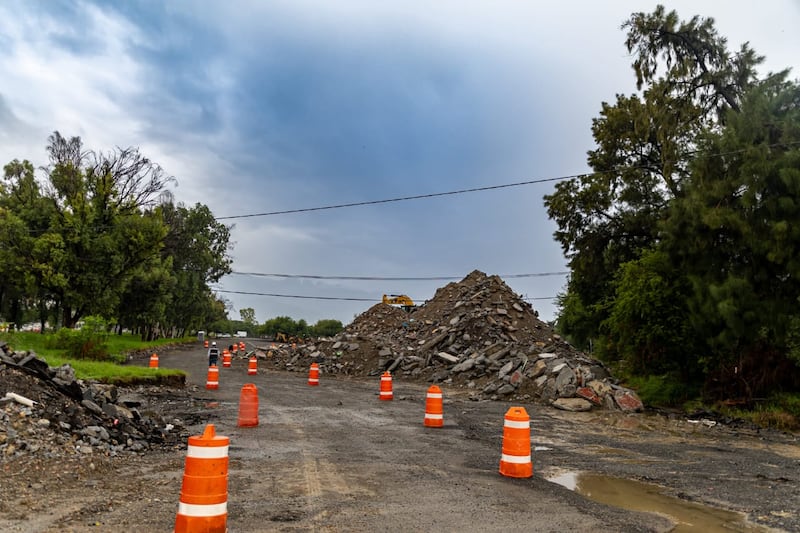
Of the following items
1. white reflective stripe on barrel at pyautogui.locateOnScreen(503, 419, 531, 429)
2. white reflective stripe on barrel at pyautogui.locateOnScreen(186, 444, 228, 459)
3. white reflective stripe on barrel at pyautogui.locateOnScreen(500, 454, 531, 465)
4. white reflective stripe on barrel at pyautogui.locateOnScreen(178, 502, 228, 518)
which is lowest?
white reflective stripe on barrel at pyautogui.locateOnScreen(500, 454, 531, 465)

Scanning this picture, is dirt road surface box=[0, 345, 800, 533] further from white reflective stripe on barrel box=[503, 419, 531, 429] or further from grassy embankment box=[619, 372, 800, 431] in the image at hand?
grassy embankment box=[619, 372, 800, 431]

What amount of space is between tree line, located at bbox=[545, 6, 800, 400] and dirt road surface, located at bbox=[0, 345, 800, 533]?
14.7ft

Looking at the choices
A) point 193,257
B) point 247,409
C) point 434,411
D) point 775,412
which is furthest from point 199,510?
point 193,257

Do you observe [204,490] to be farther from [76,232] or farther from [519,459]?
[76,232]

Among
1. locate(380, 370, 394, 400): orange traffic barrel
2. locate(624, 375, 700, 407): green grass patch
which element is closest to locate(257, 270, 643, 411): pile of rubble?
locate(624, 375, 700, 407): green grass patch

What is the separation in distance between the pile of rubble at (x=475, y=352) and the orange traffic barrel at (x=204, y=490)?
52.0 ft

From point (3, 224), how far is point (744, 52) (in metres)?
39.3

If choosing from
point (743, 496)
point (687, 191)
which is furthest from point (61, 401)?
point (687, 191)

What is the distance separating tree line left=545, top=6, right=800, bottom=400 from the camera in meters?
17.2

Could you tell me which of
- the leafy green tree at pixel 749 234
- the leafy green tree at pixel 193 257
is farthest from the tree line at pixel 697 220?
the leafy green tree at pixel 193 257

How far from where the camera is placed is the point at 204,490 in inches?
178

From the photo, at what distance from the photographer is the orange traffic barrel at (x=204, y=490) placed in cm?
448

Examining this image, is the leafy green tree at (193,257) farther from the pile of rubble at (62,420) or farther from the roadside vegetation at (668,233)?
the pile of rubble at (62,420)

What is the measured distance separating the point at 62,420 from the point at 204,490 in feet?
19.3
